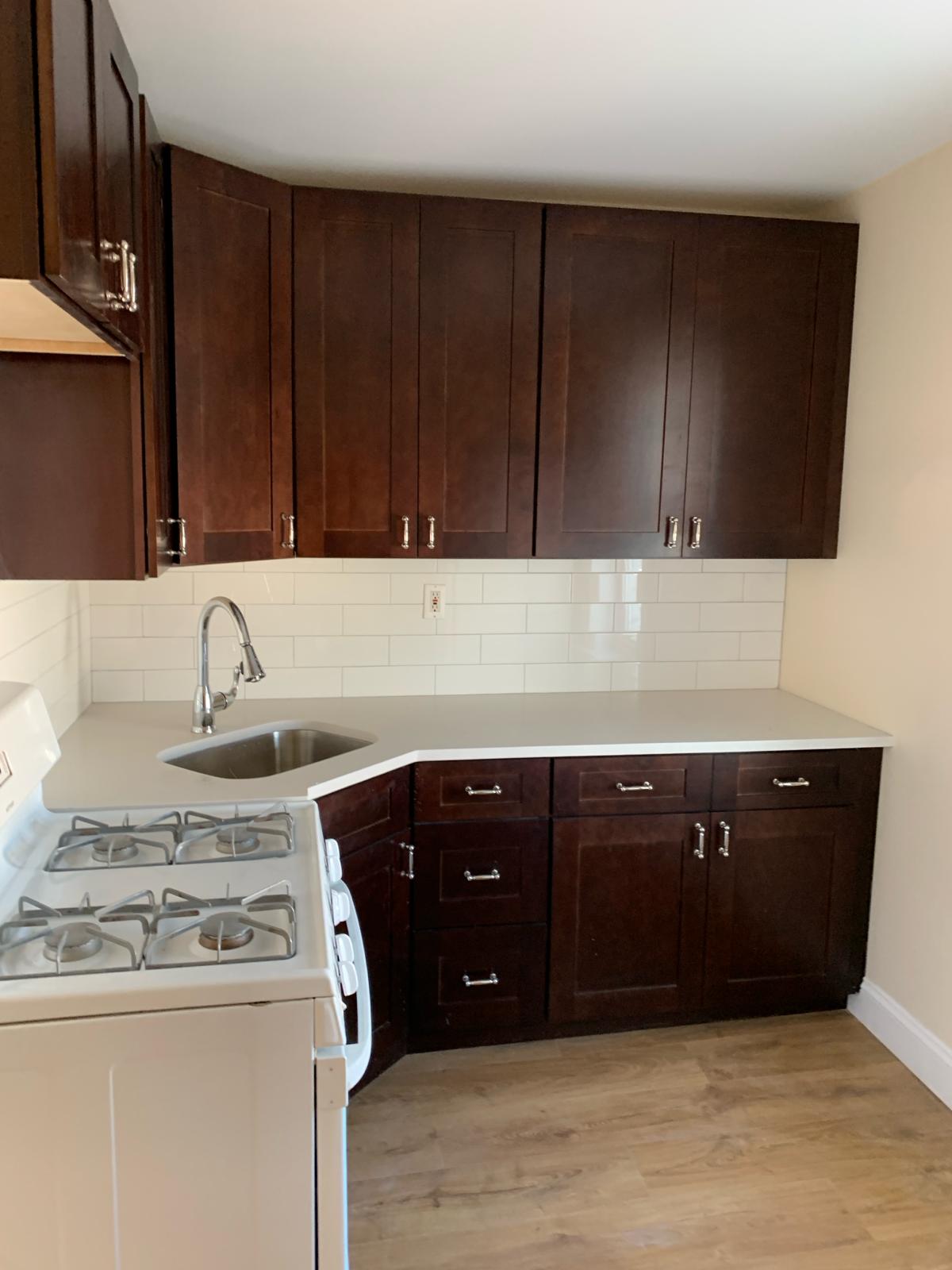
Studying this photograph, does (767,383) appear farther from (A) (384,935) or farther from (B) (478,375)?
(A) (384,935)

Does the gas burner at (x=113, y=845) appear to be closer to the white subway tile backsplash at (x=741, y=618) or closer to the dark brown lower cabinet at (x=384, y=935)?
the dark brown lower cabinet at (x=384, y=935)

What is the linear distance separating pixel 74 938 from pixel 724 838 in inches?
71.3

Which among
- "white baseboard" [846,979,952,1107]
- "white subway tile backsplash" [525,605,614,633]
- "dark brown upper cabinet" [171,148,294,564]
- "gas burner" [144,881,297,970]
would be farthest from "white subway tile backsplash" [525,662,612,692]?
"gas burner" [144,881,297,970]

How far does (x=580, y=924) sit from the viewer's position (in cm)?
258

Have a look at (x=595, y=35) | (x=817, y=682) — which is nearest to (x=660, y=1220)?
(x=817, y=682)

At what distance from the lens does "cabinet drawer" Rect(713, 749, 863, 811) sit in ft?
8.53

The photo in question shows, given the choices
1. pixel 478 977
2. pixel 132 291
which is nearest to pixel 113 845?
pixel 132 291

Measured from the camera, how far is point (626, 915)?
8.55ft

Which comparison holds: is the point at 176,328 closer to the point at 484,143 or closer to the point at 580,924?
→ the point at 484,143

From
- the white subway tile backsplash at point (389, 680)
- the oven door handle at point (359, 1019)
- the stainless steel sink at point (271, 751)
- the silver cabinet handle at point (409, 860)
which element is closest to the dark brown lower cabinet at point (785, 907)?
the silver cabinet handle at point (409, 860)

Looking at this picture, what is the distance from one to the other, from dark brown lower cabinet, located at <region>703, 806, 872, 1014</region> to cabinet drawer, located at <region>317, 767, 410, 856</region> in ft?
2.96

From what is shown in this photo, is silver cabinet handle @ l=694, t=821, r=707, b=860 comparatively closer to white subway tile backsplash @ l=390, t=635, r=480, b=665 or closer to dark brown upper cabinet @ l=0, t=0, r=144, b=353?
white subway tile backsplash @ l=390, t=635, r=480, b=665

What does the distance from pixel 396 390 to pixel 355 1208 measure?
2.01m

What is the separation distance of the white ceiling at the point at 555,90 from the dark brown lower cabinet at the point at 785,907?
179 cm
